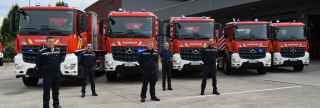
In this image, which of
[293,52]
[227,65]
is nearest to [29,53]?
[227,65]

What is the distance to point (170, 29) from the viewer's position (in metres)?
21.0

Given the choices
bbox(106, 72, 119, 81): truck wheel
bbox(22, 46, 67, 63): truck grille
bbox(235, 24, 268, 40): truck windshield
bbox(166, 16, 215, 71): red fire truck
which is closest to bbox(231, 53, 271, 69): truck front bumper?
bbox(235, 24, 268, 40): truck windshield

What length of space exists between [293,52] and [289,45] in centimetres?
36

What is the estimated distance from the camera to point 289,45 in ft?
77.4

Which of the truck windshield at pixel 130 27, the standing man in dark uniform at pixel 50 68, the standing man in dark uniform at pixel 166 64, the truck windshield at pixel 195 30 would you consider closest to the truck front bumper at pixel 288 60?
the truck windshield at pixel 195 30

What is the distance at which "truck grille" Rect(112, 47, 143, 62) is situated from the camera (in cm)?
1866

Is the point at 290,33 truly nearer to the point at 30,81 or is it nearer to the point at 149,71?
the point at 30,81

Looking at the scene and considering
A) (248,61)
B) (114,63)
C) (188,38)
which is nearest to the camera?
(114,63)

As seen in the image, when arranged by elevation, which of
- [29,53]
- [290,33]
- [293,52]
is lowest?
[293,52]

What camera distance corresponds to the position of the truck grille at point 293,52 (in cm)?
2356

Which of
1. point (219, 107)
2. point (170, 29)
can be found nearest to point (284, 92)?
point (219, 107)

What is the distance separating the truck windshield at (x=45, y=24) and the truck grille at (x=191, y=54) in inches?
202

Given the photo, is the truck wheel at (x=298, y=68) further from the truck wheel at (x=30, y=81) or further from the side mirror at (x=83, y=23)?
the truck wheel at (x=30, y=81)

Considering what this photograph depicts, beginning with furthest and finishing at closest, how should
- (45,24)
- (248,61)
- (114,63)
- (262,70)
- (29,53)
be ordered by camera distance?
(262,70)
(248,61)
(114,63)
(45,24)
(29,53)
